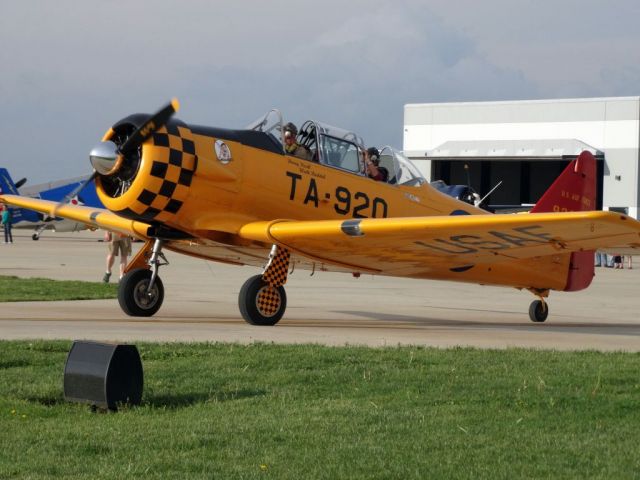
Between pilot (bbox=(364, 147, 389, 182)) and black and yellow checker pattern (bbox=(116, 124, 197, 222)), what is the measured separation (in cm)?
273

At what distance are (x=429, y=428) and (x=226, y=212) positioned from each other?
7401 mm

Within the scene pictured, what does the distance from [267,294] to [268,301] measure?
3.8 inches

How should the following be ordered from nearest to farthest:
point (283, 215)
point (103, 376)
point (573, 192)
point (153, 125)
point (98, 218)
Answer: point (103, 376)
point (153, 125)
point (283, 215)
point (98, 218)
point (573, 192)

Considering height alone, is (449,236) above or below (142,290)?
above

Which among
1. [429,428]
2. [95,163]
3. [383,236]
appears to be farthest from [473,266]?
[429,428]

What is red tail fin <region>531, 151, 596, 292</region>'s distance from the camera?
15617mm

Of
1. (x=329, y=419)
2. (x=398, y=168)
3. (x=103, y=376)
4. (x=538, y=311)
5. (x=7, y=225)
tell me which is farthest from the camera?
(x=7, y=225)

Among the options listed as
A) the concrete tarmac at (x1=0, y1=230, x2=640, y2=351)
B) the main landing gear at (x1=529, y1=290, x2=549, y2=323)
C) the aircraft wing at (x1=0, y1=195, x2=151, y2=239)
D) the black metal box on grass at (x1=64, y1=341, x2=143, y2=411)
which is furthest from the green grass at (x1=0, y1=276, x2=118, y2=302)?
the black metal box on grass at (x1=64, y1=341, x2=143, y2=411)

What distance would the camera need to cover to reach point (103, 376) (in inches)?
258

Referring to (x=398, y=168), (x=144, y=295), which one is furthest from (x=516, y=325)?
(x=144, y=295)

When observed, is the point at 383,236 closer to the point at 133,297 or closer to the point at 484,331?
the point at 484,331

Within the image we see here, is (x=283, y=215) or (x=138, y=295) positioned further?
(x=138, y=295)

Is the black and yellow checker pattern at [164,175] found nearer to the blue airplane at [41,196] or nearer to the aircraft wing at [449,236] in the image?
the aircraft wing at [449,236]

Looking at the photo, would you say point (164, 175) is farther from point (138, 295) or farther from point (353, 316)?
point (353, 316)
